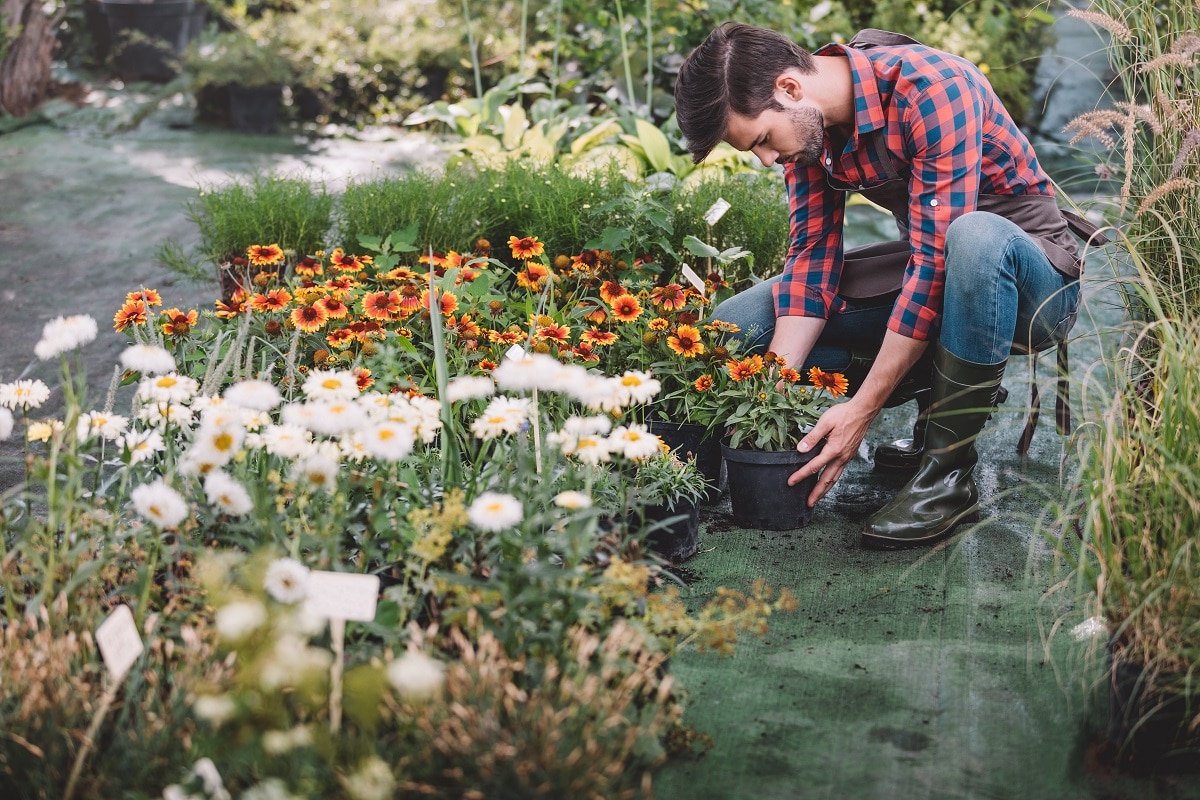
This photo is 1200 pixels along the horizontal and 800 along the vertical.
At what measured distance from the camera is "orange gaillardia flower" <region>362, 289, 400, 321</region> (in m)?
2.33

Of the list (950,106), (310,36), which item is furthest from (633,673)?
(310,36)

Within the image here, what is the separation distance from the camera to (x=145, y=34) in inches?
297

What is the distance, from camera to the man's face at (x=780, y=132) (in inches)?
86.0

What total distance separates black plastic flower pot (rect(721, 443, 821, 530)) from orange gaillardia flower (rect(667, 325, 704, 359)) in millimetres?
226

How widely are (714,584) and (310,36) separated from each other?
231 inches

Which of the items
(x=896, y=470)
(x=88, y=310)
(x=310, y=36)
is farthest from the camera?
(x=310, y=36)

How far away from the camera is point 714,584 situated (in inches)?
83.2

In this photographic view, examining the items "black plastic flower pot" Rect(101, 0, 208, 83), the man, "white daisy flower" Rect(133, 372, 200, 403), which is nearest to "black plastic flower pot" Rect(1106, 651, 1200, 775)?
the man

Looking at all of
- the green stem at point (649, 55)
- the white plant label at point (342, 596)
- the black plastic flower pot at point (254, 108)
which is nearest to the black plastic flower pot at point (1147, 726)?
the white plant label at point (342, 596)

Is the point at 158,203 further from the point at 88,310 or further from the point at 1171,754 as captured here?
the point at 1171,754

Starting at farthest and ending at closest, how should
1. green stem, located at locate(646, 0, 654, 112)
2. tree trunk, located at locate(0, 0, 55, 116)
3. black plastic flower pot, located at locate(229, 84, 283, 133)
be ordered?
black plastic flower pot, located at locate(229, 84, 283, 133)
tree trunk, located at locate(0, 0, 55, 116)
green stem, located at locate(646, 0, 654, 112)

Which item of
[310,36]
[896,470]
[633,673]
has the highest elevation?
[310,36]

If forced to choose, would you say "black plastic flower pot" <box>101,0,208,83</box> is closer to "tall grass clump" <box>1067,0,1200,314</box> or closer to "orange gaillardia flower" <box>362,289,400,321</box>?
"orange gaillardia flower" <box>362,289,400,321</box>

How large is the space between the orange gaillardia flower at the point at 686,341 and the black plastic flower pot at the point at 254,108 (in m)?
5.04
